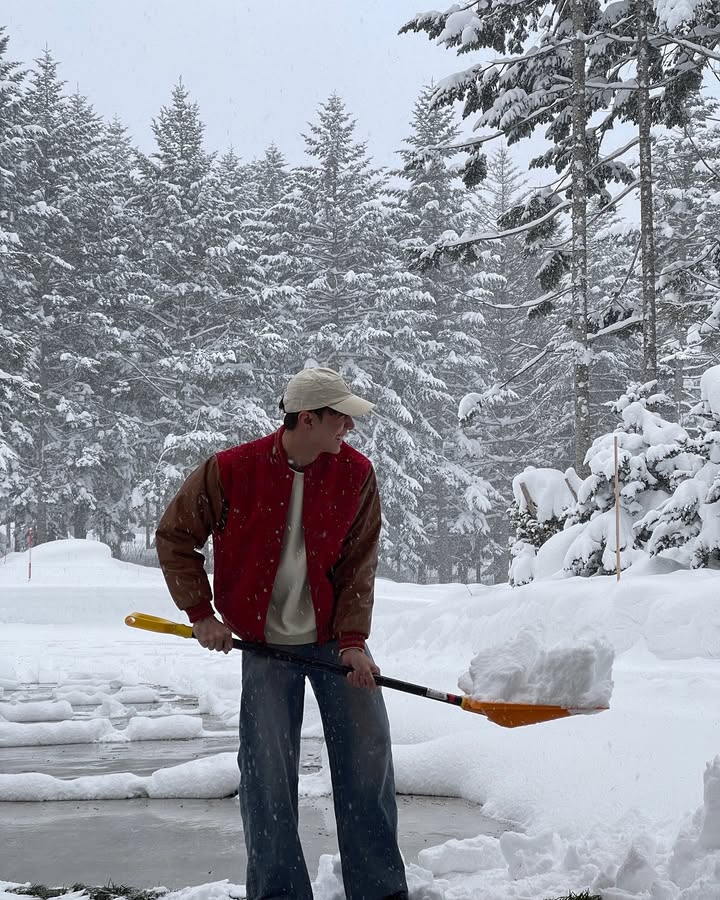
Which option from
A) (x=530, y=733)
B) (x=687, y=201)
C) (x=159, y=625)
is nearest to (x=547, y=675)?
(x=159, y=625)

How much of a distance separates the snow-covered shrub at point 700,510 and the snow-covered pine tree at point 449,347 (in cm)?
2122

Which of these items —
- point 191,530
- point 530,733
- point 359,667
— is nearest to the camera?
point 359,667

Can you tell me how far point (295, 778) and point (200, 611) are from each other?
1.91ft

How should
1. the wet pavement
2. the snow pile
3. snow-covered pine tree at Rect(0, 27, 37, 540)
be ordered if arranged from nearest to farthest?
1. the wet pavement
2. the snow pile
3. snow-covered pine tree at Rect(0, 27, 37, 540)

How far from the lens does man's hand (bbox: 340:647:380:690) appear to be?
3.04m

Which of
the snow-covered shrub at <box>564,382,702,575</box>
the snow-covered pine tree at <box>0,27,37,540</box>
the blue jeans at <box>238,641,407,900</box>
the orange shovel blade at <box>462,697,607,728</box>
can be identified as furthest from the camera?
the snow-covered pine tree at <box>0,27,37,540</box>

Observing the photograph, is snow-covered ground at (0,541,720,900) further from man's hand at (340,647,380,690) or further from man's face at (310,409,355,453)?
man's face at (310,409,355,453)

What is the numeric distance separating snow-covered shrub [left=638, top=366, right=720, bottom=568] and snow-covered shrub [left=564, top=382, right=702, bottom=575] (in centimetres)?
62

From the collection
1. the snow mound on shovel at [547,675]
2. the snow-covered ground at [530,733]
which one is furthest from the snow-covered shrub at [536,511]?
the snow mound on shovel at [547,675]

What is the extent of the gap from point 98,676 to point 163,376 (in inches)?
834

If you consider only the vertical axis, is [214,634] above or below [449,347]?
below

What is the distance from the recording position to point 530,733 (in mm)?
5430

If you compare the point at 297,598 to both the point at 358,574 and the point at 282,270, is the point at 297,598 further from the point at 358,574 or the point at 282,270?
the point at 282,270

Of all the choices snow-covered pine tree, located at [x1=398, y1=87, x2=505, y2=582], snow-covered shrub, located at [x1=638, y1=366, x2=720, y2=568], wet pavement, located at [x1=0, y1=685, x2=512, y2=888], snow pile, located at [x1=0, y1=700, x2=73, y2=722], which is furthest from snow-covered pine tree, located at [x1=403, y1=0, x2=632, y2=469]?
snow-covered pine tree, located at [x1=398, y1=87, x2=505, y2=582]
